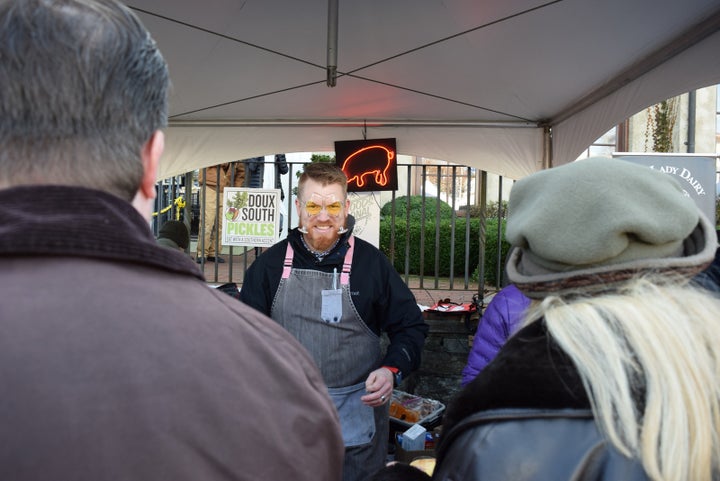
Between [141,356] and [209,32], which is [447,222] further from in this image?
[141,356]

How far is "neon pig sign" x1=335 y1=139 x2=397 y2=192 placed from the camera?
5102 mm

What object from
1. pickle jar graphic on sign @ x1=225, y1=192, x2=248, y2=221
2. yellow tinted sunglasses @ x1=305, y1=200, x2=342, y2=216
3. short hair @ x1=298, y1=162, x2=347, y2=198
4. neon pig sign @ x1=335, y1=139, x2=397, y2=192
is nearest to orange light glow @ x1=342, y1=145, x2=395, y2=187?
neon pig sign @ x1=335, y1=139, x2=397, y2=192

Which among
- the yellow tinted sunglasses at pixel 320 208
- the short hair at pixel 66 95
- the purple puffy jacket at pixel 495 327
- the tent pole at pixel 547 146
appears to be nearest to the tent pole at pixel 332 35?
the yellow tinted sunglasses at pixel 320 208

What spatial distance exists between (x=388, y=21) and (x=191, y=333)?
325 centimetres

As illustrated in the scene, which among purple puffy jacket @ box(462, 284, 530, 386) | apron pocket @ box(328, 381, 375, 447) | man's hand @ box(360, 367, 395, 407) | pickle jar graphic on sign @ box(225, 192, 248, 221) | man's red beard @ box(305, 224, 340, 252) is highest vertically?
pickle jar graphic on sign @ box(225, 192, 248, 221)

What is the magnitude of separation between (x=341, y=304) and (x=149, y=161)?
1.71m

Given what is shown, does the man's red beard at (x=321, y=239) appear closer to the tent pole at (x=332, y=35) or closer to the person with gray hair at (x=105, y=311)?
the tent pole at (x=332, y=35)

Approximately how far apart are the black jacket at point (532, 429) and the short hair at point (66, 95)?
658 millimetres

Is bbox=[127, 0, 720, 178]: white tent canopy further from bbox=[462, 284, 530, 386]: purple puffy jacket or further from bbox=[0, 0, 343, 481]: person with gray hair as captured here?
bbox=[0, 0, 343, 481]: person with gray hair

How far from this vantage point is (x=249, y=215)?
5418 mm

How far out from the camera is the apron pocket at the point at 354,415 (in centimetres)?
229

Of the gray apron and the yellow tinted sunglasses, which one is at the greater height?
the yellow tinted sunglasses

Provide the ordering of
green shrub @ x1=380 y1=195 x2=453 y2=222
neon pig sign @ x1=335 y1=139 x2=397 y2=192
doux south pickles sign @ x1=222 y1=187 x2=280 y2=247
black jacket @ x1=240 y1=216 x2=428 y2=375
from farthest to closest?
green shrub @ x1=380 y1=195 x2=453 y2=222 < doux south pickles sign @ x1=222 y1=187 x2=280 y2=247 < neon pig sign @ x1=335 y1=139 x2=397 y2=192 < black jacket @ x1=240 y1=216 x2=428 y2=375

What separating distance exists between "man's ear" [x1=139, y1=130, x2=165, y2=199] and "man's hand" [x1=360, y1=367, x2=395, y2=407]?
62.0 inches
